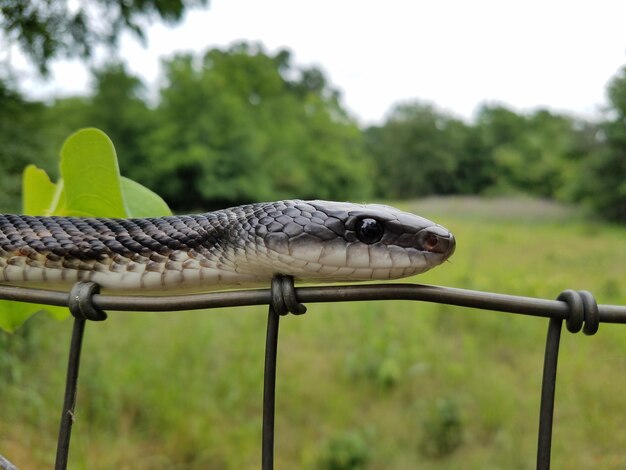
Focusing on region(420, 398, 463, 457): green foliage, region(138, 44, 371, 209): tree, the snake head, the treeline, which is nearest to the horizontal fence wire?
Result: the snake head

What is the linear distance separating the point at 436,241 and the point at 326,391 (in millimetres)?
3328

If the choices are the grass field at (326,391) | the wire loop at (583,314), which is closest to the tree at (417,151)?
the grass field at (326,391)

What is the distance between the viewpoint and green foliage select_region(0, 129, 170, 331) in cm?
65

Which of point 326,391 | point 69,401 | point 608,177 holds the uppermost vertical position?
point 608,177

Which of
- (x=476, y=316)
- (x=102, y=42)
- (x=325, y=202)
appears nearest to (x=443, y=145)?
(x=476, y=316)

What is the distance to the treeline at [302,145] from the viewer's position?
13773mm

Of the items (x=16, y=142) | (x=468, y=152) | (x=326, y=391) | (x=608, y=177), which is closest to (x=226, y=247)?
(x=326, y=391)

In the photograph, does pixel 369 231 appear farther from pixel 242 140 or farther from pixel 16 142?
pixel 242 140

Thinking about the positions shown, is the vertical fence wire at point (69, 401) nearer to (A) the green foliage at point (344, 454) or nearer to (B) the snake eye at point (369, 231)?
(B) the snake eye at point (369, 231)

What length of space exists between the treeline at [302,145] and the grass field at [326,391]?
675 cm

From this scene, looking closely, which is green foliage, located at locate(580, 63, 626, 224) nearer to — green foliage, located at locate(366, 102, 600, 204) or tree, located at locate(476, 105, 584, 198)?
tree, located at locate(476, 105, 584, 198)

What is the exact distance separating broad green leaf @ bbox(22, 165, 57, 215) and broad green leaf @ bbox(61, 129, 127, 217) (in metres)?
0.12

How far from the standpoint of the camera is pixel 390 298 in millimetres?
505

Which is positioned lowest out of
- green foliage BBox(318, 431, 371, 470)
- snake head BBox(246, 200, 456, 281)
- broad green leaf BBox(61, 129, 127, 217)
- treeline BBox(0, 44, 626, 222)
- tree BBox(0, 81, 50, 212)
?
green foliage BBox(318, 431, 371, 470)
